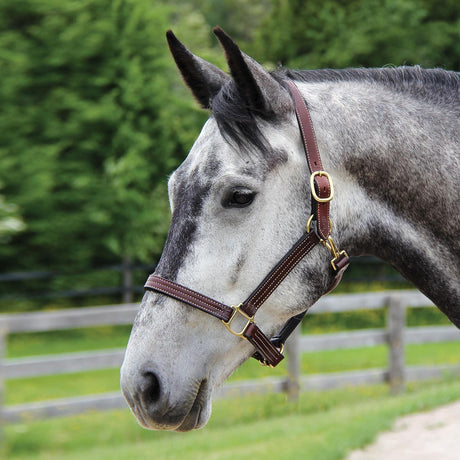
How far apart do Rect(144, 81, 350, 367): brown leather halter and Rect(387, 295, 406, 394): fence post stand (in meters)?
5.59

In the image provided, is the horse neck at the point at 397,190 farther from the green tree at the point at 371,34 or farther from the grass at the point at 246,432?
the green tree at the point at 371,34

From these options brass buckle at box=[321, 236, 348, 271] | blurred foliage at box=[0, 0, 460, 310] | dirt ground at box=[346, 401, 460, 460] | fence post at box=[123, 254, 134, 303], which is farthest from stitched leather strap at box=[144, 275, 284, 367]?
fence post at box=[123, 254, 134, 303]

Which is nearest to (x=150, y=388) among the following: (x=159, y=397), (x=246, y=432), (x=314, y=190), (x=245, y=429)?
(x=159, y=397)

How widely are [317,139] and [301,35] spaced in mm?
11447

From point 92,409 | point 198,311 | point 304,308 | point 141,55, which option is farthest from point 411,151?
point 141,55

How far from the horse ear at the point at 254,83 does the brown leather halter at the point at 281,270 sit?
7 cm

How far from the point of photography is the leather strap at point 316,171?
1.95m

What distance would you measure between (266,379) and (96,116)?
5.72 m

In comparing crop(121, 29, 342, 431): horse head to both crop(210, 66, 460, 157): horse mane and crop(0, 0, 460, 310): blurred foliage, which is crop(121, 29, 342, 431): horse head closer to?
crop(210, 66, 460, 157): horse mane

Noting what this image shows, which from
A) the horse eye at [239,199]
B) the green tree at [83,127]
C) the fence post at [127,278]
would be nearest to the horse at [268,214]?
the horse eye at [239,199]

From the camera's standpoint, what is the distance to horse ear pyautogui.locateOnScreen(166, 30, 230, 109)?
6.86 feet

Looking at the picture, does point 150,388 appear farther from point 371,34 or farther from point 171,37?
point 371,34

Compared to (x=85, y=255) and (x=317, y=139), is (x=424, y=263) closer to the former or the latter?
(x=317, y=139)

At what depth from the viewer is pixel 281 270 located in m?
1.96
